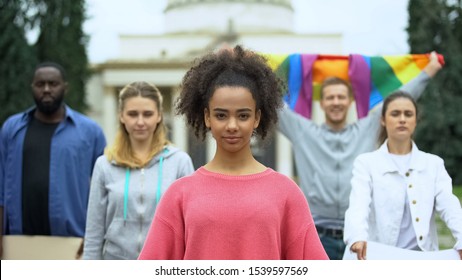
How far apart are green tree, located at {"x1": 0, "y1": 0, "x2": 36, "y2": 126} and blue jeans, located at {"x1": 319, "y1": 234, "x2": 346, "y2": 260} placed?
24403mm

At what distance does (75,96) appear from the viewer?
29500mm

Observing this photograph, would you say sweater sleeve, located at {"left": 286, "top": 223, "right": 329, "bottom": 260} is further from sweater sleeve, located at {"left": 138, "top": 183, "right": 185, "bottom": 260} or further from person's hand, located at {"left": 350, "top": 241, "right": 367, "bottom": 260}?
person's hand, located at {"left": 350, "top": 241, "right": 367, "bottom": 260}

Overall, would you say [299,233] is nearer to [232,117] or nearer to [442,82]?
[232,117]

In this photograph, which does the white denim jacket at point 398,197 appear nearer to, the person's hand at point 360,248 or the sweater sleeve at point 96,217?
the person's hand at point 360,248

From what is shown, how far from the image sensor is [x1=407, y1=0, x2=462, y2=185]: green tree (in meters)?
27.4

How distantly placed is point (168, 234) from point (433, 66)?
3.35m

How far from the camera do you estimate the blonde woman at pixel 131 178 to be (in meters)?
3.97

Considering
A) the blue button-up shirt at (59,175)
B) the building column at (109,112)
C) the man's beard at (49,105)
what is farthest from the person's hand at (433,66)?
the building column at (109,112)

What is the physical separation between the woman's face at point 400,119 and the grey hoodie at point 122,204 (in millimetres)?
1000

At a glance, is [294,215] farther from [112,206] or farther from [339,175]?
[339,175]

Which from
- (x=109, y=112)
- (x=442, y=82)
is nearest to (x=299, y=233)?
(x=442, y=82)

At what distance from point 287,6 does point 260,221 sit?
1672 inches
